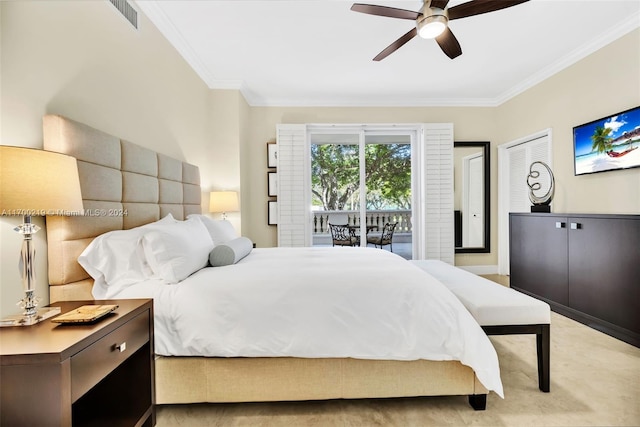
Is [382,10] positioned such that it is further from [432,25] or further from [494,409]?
[494,409]

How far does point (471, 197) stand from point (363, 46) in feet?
9.61

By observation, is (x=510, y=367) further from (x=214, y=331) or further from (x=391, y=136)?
(x=391, y=136)

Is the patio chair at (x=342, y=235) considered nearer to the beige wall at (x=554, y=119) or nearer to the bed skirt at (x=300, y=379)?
the beige wall at (x=554, y=119)

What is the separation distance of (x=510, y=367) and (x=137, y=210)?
2.77 metres

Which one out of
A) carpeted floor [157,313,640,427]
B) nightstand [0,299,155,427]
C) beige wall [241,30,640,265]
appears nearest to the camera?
nightstand [0,299,155,427]

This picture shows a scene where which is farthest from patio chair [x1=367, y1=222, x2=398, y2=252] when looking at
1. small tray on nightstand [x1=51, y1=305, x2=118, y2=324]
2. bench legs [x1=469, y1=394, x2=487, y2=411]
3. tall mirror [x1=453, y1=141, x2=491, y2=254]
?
small tray on nightstand [x1=51, y1=305, x2=118, y2=324]

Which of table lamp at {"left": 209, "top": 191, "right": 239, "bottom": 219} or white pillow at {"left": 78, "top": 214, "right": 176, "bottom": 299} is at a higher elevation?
table lamp at {"left": 209, "top": 191, "right": 239, "bottom": 219}

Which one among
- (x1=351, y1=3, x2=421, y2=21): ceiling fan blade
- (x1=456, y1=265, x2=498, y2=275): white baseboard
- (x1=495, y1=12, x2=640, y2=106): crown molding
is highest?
(x1=495, y1=12, x2=640, y2=106): crown molding

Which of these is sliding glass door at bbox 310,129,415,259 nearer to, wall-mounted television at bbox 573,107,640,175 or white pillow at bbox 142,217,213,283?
wall-mounted television at bbox 573,107,640,175

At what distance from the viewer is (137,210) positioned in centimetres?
Result: 211

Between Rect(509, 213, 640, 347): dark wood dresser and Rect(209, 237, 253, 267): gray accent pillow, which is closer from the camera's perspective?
Rect(209, 237, 253, 267): gray accent pillow

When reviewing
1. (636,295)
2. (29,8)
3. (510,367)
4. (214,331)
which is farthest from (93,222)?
(636,295)

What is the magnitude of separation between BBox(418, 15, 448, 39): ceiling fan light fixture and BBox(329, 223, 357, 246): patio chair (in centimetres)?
295

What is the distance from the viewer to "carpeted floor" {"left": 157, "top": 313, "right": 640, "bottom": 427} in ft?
5.28
